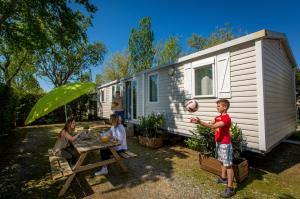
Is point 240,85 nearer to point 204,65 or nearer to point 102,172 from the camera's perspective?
point 204,65

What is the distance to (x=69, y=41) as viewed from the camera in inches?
345

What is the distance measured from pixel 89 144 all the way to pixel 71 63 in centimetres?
1788

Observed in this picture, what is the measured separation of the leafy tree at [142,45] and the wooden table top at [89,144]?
71.9 feet

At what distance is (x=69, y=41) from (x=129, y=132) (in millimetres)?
4960

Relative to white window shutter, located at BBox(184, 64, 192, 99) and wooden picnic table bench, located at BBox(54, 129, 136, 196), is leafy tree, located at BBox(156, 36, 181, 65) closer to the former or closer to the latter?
white window shutter, located at BBox(184, 64, 192, 99)

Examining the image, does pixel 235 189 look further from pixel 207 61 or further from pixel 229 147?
pixel 207 61

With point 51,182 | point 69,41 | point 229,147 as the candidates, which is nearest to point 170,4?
point 69,41

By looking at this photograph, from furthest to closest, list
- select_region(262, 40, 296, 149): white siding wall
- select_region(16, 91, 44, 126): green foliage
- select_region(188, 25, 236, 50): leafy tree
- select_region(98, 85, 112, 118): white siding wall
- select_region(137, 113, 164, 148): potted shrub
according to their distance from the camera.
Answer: select_region(188, 25, 236, 50): leafy tree → select_region(98, 85, 112, 118): white siding wall → select_region(16, 91, 44, 126): green foliage → select_region(137, 113, 164, 148): potted shrub → select_region(262, 40, 296, 149): white siding wall

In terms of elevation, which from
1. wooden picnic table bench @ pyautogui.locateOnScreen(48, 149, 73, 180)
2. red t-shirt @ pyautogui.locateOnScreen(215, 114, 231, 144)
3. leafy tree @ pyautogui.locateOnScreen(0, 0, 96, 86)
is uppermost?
leafy tree @ pyautogui.locateOnScreen(0, 0, 96, 86)

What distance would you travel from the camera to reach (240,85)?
480 centimetres

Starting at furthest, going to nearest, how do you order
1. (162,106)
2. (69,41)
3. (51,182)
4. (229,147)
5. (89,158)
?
(69,41) < (162,106) < (89,158) < (51,182) < (229,147)

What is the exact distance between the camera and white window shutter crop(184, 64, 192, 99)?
6242 millimetres

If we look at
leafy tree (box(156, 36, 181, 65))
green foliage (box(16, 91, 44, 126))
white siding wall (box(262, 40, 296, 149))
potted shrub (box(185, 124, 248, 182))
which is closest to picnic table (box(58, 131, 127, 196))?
potted shrub (box(185, 124, 248, 182))

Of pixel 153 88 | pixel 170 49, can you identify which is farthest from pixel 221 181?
pixel 170 49
